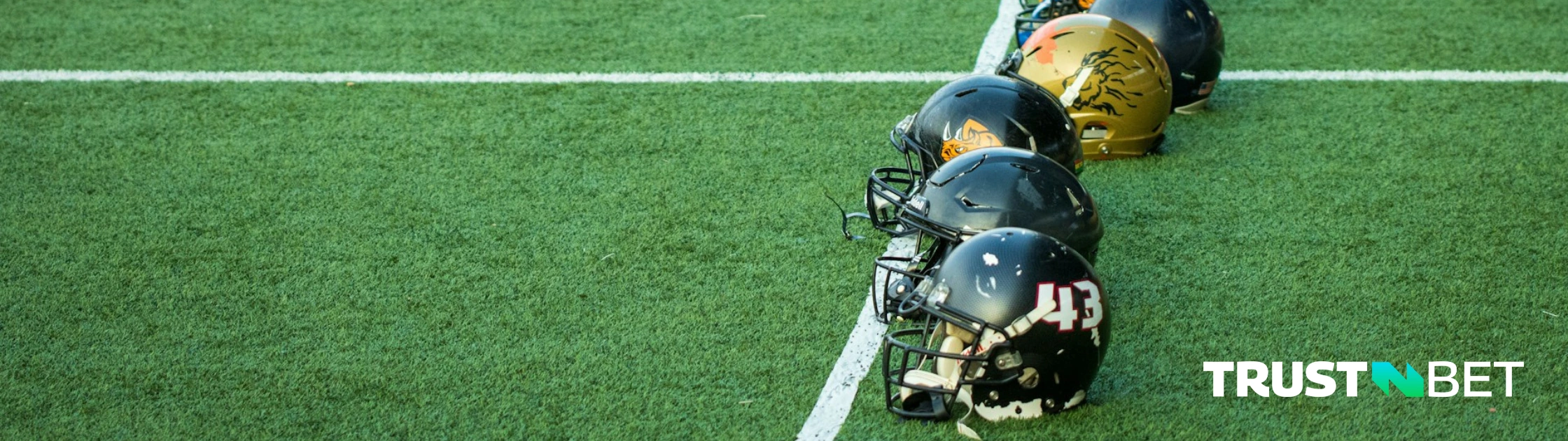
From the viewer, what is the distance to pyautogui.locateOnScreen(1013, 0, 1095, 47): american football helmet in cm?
609

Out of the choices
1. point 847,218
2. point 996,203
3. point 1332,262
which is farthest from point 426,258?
point 1332,262

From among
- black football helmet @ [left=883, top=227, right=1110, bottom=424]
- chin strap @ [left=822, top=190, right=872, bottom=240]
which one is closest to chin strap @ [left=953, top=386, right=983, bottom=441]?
black football helmet @ [left=883, top=227, right=1110, bottom=424]

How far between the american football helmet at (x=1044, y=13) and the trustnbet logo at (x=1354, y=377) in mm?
2559

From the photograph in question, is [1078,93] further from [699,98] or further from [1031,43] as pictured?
[699,98]

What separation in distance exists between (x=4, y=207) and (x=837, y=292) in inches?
121

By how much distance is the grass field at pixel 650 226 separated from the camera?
143 inches

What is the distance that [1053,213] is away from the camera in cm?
374

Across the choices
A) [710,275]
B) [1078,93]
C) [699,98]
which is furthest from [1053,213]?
[699,98]

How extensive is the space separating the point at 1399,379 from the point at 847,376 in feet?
4.95

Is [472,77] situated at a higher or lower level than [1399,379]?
higher

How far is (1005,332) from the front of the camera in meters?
3.24

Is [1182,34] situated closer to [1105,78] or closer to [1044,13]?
[1105,78]

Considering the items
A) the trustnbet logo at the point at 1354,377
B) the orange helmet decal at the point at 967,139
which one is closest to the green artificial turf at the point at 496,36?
the orange helmet decal at the point at 967,139

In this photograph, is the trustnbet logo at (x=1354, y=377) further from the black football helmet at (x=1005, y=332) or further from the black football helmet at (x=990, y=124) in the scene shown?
the black football helmet at (x=990, y=124)
